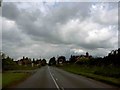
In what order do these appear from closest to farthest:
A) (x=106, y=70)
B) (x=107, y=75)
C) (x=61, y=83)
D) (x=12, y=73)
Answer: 1. (x=61, y=83)
2. (x=107, y=75)
3. (x=106, y=70)
4. (x=12, y=73)

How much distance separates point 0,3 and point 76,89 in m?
10.1

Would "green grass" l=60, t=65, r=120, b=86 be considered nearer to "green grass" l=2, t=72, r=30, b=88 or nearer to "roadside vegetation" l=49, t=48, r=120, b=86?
"roadside vegetation" l=49, t=48, r=120, b=86

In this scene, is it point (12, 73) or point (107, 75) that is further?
point (12, 73)

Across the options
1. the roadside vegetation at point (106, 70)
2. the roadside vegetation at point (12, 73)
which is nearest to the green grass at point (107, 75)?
the roadside vegetation at point (106, 70)

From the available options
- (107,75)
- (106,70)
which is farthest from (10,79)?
(106,70)

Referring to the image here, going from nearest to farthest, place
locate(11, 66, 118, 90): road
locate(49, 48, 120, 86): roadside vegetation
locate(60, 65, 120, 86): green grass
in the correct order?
locate(11, 66, 118, 90): road
locate(60, 65, 120, 86): green grass
locate(49, 48, 120, 86): roadside vegetation

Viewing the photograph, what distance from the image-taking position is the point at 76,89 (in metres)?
20.9

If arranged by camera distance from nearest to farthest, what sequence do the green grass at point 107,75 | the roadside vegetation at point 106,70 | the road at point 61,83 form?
the road at point 61,83 → the green grass at point 107,75 → the roadside vegetation at point 106,70

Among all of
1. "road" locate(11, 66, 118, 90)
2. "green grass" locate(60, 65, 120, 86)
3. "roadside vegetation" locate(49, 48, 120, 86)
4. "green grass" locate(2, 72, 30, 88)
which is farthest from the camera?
"roadside vegetation" locate(49, 48, 120, 86)

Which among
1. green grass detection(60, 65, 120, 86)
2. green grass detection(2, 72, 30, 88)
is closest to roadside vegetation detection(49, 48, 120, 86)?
green grass detection(60, 65, 120, 86)

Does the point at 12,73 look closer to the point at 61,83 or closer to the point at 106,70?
the point at 106,70

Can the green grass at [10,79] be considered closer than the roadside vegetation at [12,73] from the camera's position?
Yes

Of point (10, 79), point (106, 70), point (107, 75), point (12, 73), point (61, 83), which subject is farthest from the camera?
point (12, 73)

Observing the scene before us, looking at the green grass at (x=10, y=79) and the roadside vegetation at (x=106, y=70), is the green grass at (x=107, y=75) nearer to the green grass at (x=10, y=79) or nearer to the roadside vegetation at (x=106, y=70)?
the roadside vegetation at (x=106, y=70)
